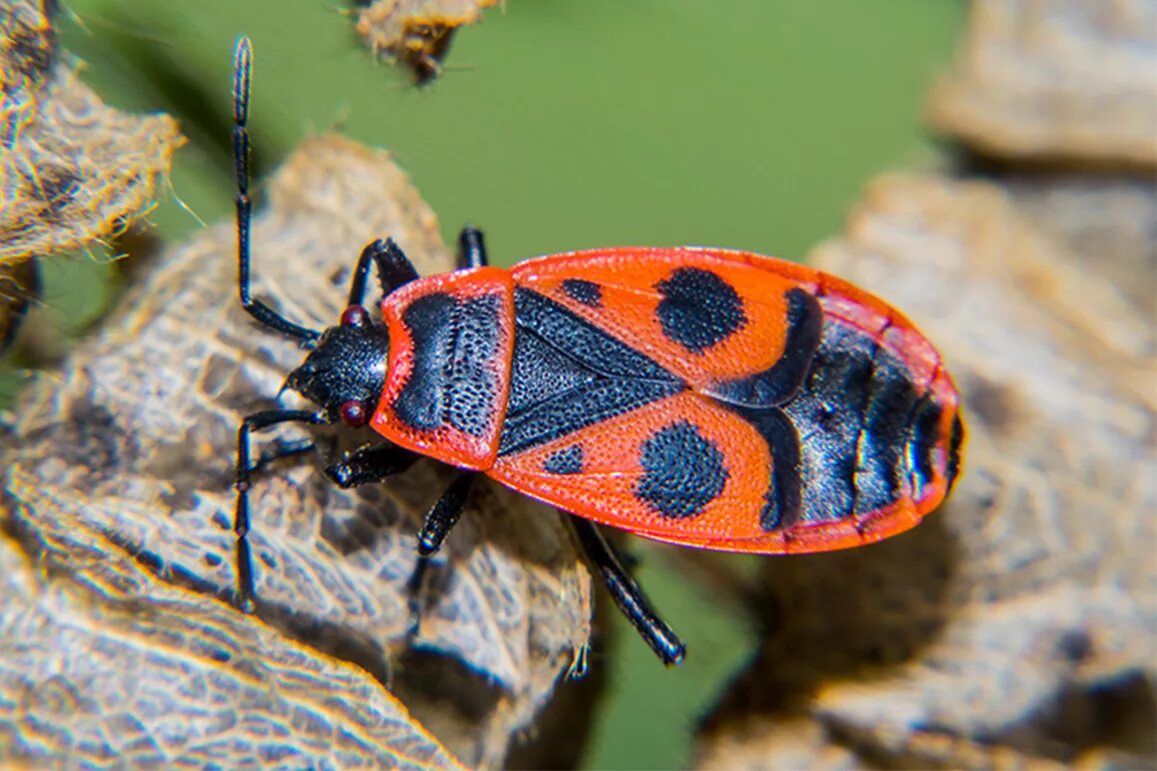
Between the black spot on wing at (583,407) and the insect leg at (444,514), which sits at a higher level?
the black spot on wing at (583,407)

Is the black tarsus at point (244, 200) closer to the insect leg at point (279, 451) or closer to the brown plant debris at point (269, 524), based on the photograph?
the brown plant debris at point (269, 524)

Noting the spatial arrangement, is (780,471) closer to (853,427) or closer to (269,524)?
(853,427)

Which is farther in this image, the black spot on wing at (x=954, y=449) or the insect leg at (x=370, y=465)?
the black spot on wing at (x=954, y=449)

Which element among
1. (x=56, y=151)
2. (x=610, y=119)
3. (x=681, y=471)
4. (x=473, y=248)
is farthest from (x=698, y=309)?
(x=56, y=151)

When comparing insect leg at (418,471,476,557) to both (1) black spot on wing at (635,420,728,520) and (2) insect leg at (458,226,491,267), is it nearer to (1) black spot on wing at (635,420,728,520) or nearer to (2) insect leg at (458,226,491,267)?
(1) black spot on wing at (635,420,728,520)

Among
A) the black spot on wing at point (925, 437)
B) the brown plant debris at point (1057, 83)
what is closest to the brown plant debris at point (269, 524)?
the black spot on wing at point (925, 437)

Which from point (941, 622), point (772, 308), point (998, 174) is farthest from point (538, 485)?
point (998, 174)
